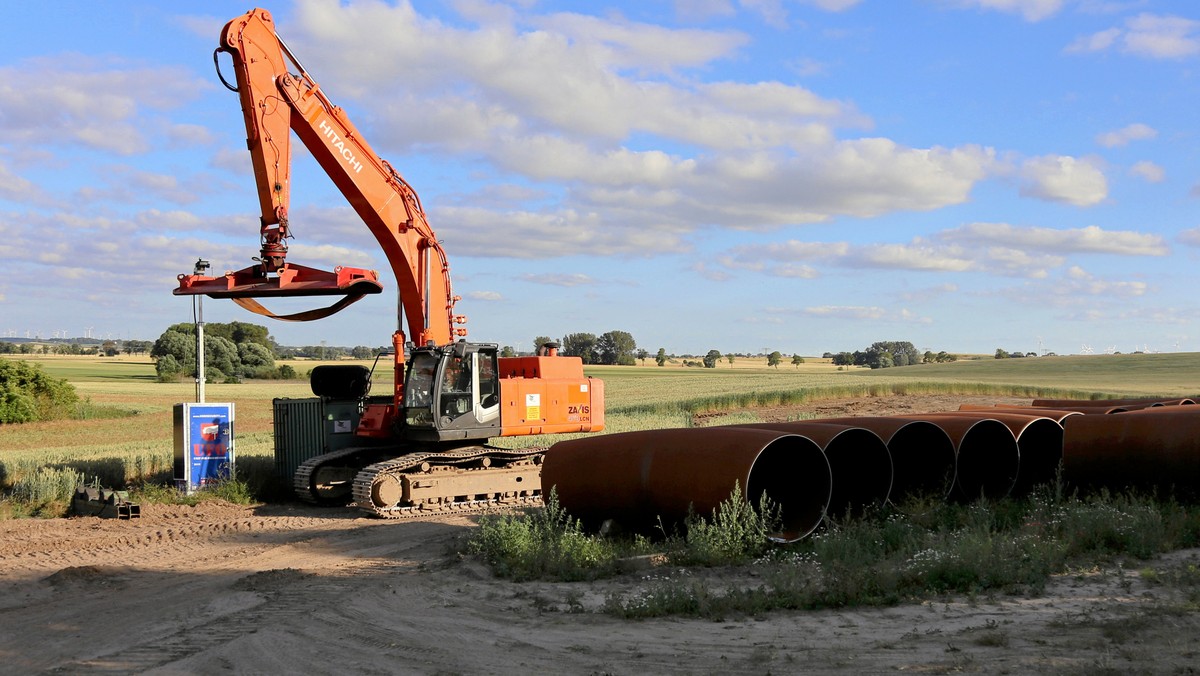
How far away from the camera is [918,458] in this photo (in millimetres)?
14047

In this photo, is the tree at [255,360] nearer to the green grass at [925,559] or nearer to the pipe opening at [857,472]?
the pipe opening at [857,472]

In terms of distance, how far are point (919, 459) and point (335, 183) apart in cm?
977

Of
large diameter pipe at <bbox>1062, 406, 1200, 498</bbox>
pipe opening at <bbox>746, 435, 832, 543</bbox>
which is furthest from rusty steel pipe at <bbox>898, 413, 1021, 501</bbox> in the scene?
pipe opening at <bbox>746, 435, 832, 543</bbox>

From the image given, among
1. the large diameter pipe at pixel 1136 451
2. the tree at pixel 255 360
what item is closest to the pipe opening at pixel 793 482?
the large diameter pipe at pixel 1136 451

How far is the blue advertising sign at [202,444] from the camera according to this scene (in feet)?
54.7

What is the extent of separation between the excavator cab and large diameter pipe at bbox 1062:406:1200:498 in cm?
871

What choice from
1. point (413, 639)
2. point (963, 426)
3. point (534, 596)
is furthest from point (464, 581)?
point (963, 426)

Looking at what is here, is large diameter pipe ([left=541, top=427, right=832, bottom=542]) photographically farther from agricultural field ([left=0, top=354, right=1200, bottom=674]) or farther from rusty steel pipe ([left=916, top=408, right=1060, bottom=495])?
rusty steel pipe ([left=916, top=408, right=1060, bottom=495])

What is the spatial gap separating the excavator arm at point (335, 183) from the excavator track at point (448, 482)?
4.47 feet

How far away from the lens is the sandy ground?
679cm

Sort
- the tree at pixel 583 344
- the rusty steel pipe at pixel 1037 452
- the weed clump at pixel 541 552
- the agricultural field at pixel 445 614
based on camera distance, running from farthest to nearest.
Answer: the tree at pixel 583 344 < the rusty steel pipe at pixel 1037 452 < the weed clump at pixel 541 552 < the agricultural field at pixel 445 614

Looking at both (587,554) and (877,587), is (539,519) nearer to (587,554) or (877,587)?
(587,554)

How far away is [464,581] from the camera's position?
995 centimetres

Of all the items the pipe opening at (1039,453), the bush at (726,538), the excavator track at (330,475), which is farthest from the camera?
the excavator track at (330,475)
